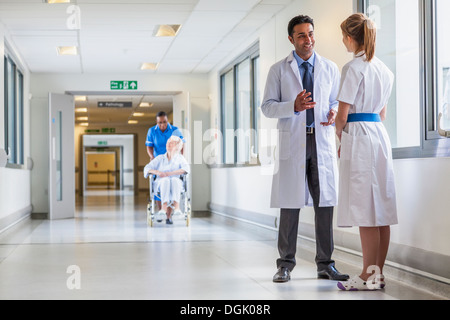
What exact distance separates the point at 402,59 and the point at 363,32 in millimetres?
979

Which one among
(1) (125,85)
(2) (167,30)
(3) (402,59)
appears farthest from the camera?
(1) (125,85)

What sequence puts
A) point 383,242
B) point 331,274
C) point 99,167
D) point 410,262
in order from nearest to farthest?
1. point 383,242
2. point 410,262
3. point 331,274
4. point 99,167

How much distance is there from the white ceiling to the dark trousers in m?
3.27

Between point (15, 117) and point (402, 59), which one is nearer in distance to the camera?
point (402, 59)

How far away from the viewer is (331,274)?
4.01m

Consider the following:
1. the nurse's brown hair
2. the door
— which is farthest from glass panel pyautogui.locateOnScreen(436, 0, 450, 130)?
the door

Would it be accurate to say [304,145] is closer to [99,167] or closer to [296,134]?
[296,134]

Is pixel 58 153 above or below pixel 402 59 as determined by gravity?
below

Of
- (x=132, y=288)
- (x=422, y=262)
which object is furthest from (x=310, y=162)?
(x=132, y=288)

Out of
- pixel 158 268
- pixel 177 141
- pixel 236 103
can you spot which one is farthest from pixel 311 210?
pixel 236 103

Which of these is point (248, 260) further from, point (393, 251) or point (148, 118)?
point (148, 118)

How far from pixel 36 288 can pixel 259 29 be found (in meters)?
5.21

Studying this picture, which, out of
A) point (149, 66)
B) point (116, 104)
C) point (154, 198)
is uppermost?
point (149, 66)

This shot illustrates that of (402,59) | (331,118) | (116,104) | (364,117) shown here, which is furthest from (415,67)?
(116,104)
